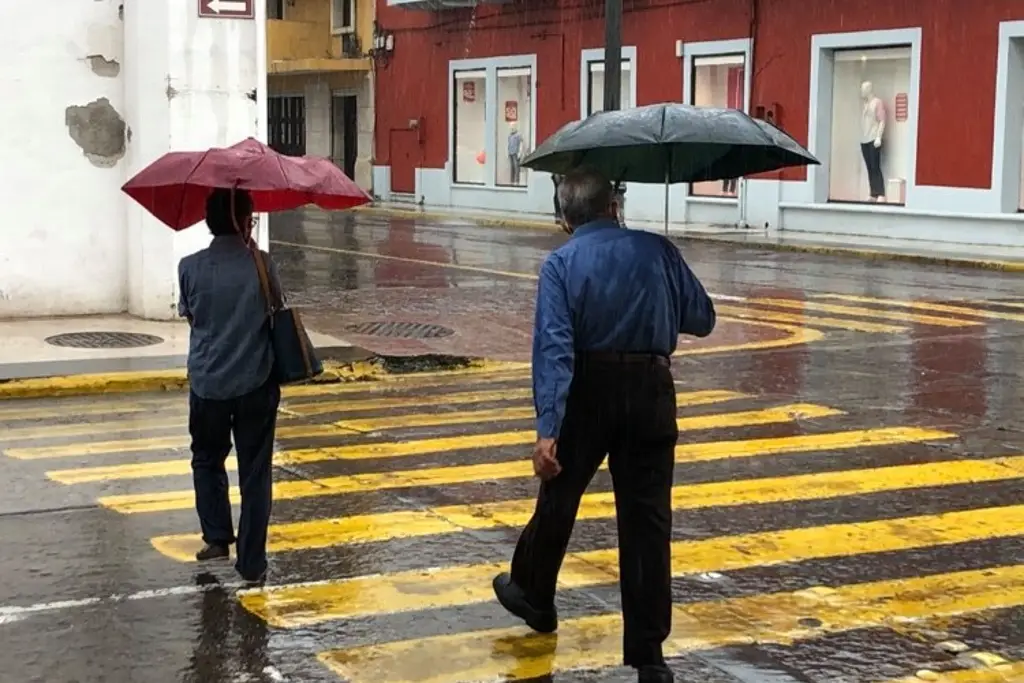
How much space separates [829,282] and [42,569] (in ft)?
50.9

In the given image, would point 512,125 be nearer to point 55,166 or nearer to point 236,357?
point 55,166

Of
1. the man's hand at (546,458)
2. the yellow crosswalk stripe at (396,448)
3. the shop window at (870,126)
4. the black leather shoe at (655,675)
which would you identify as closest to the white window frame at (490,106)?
the shop window at (870,126)

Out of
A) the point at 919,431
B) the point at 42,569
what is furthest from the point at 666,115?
the point at 919,431

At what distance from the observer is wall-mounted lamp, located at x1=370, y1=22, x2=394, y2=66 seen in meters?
42.7

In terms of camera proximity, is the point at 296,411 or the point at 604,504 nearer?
the point at 604,504

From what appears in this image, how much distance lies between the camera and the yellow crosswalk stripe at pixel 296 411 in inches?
406

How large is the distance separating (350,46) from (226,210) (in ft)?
128

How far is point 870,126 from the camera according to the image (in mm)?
Result: 29234

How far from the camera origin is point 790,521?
25.0 feet

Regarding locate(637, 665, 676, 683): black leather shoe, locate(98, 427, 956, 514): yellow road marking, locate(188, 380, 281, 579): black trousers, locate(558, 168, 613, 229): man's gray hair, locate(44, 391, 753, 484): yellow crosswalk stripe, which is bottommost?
locate(44, 391, 753, 484): yellow crosswalk stripe

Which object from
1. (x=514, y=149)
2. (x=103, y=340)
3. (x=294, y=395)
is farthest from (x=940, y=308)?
(x=514, y=149)

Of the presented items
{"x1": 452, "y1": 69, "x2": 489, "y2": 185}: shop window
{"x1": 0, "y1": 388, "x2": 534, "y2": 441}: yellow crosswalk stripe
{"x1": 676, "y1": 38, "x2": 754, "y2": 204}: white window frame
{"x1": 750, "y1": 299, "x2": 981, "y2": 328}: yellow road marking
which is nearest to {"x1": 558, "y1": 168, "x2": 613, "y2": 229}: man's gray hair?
{"x1": 0, "y1": 388, "x2": 534, "y2": 441}: yellow crosswalk stripe

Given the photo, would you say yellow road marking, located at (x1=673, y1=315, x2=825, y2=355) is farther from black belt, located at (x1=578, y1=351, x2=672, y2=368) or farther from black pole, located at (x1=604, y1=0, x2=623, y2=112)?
black belt, located at (x1=578, y1=351, x2=672, y2=368)

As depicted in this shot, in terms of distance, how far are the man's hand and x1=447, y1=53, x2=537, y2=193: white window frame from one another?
106ft
